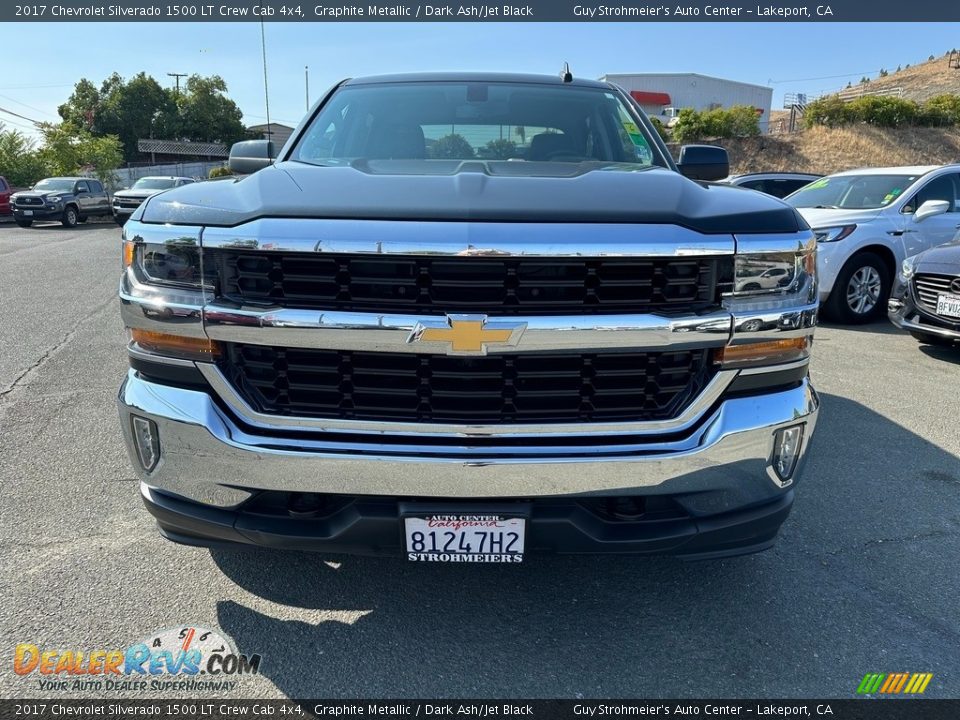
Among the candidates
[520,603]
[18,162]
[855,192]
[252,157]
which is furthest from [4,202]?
[520,603]

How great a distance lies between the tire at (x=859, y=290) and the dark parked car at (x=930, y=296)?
103 centimetres

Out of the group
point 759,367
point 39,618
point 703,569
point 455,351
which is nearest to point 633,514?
point 759,367

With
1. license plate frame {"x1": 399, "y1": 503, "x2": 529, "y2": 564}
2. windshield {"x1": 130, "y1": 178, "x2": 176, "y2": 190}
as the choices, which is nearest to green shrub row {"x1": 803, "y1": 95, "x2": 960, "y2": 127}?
windshield {"x1": 130, "y1": 178, "x2": 176, "y2": 190}

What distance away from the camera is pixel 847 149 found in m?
40.4

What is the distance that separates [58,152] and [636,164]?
41894mm

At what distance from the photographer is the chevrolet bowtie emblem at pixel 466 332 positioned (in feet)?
6.30

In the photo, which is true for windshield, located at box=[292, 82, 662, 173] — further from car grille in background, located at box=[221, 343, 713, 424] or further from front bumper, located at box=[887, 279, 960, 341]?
front bumper, located at box=[887, 279, 960, 341]

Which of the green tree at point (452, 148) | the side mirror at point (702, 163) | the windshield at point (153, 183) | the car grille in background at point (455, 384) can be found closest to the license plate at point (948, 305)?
the side mirror at point (702, 163)

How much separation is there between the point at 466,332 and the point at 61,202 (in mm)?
26803

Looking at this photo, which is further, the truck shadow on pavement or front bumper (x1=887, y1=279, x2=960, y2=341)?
front bumper (x1=887, y1=279, x2=960, y2=341)

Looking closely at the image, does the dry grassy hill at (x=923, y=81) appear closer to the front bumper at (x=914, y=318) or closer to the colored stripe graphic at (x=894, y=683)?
the front bumper at (x=914, y=318)

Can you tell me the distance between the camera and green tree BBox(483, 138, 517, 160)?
3.26m

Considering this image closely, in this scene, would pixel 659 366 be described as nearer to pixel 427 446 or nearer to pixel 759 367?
pixel 759 367

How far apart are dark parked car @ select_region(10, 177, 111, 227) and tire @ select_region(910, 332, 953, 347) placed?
25807 mm
